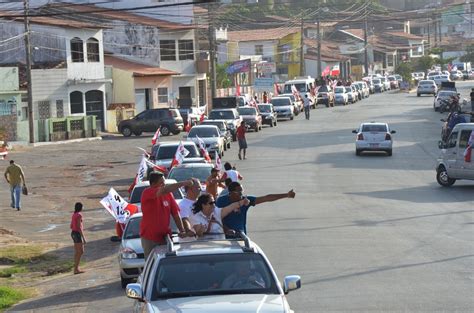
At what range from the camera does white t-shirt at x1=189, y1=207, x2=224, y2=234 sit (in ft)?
43.8

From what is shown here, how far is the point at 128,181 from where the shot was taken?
37.7m

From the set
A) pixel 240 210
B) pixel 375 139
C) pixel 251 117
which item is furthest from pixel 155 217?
pixel 251 117

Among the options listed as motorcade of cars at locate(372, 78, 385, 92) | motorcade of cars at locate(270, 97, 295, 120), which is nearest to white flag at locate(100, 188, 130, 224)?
motorcade of cars at locate(270, 97, 295, 120)

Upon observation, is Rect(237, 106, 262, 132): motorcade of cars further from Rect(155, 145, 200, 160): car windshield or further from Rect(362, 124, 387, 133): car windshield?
Rect(155, 145, 200, 160): car windshield

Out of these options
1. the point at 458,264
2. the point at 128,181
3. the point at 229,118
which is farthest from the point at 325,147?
the point at 458,264

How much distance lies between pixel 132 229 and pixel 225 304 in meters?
8.81

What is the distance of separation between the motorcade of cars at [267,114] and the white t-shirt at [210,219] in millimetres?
52115

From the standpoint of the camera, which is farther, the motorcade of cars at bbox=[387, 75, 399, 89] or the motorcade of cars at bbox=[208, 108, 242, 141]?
the motorcade of cars at bbox=[387, 75, 399, 89]

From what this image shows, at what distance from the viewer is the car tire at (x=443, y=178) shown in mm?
32709

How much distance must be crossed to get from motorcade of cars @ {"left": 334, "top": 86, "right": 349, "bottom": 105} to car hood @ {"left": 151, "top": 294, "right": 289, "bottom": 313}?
8254 cm

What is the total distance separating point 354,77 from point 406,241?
121796 millimetres

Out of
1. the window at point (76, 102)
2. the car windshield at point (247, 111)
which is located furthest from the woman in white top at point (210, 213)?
the window at point (76, 102)

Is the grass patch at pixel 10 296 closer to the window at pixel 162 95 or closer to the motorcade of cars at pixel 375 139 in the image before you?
the motorcade of cars at pixel 375 139

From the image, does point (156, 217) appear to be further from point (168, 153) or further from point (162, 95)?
point (162, 95)
